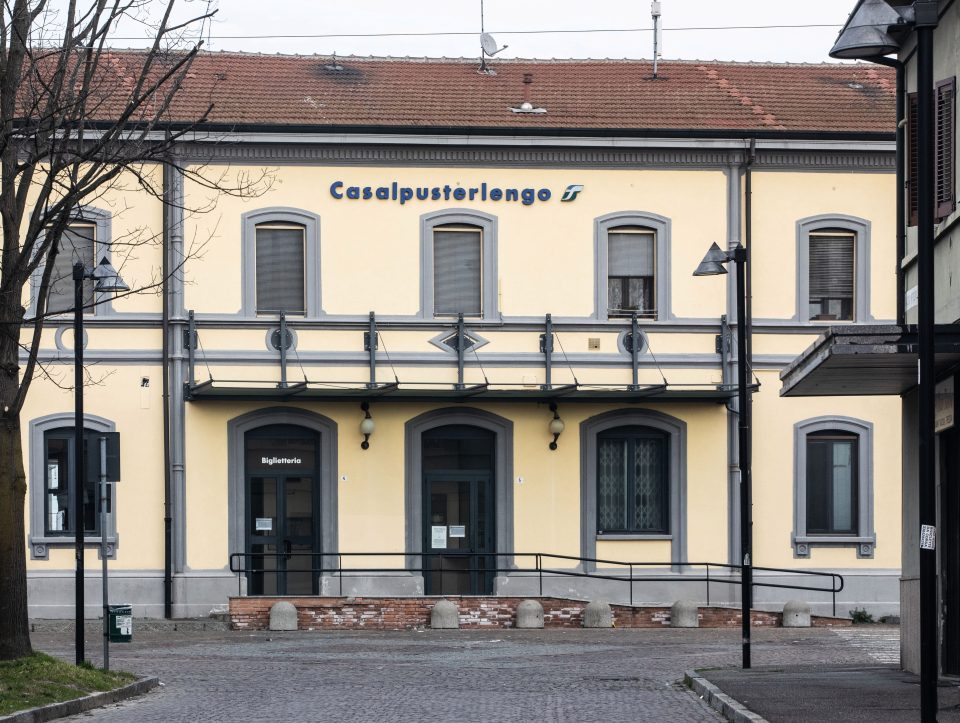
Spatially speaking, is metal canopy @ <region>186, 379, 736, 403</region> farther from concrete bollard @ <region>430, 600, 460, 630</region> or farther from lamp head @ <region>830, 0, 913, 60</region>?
lamp head @ <region>830, 0, 913, 60</region>

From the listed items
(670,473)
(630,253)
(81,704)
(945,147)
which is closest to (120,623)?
(81,704)

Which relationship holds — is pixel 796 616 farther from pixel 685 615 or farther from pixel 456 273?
pixel 456 273

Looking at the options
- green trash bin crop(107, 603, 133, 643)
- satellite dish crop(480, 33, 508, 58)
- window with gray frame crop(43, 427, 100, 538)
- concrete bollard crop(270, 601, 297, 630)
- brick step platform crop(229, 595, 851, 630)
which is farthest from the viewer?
satellite dish crop(480, 33, 508, 58)

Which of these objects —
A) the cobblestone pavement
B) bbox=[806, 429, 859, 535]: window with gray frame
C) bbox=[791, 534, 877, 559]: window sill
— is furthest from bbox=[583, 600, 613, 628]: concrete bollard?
bbox=[806, 429, 859, 535]: window with gray frame

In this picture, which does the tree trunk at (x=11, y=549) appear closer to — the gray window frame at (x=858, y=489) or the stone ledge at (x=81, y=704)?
the stone ledge at (x=81, y=704)

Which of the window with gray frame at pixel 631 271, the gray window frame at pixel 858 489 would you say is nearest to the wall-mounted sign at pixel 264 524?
the window with gray frame at pixel 631 271

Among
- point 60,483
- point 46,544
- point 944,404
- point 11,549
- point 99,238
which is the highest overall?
point 99,238

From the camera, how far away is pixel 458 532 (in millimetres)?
31016

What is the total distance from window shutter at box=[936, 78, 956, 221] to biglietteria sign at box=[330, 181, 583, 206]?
13442 millimetres

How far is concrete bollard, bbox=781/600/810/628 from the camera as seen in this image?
2903 cm

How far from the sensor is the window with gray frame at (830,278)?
31.5 m

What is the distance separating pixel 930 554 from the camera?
11500 mm

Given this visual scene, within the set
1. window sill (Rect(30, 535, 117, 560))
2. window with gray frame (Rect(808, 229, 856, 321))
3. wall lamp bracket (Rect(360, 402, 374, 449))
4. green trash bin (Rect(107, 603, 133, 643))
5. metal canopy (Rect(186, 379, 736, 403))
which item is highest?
window with gray frame (Rect(808, 229, 856, 321))

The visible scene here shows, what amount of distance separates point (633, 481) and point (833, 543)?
392 centimetres
